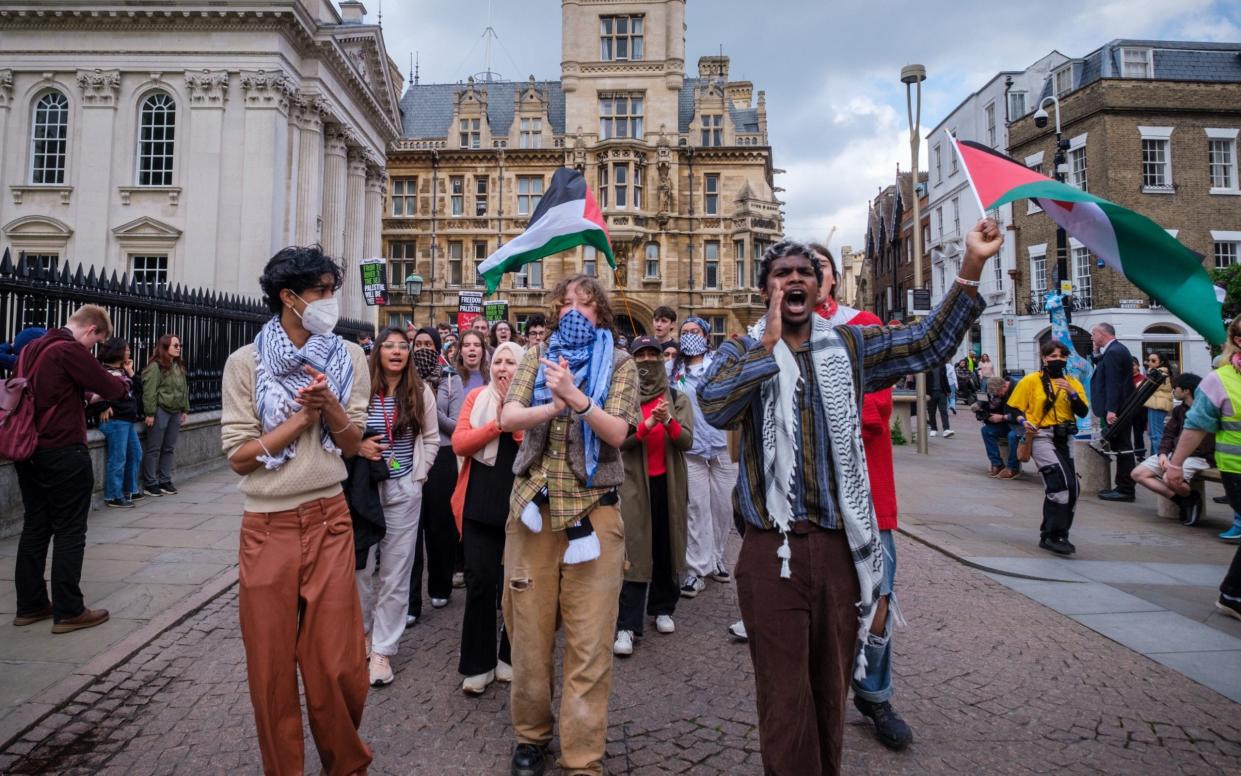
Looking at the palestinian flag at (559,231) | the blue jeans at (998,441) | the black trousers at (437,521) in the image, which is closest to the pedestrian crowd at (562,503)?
the black trousers at (437,521)

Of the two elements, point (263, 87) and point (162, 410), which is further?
point (263, 87)

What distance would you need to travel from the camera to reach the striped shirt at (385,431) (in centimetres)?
435

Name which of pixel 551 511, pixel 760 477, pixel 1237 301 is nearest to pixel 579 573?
pixel 551 511

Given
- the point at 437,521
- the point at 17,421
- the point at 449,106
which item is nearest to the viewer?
the point at 17,421

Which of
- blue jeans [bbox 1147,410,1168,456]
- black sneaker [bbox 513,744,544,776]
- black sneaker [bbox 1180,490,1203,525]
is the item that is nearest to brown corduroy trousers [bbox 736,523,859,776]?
black sneaker [bbox 513,744,544,776]

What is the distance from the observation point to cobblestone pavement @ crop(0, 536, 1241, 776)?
3193 millimetres

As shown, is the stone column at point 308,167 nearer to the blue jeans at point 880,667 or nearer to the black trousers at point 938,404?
the black trousers at point 938,404

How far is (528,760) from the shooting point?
3.05 meters

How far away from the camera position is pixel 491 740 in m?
3.40

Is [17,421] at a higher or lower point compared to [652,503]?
higher

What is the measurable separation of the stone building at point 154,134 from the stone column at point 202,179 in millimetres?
41

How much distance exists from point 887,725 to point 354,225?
107 ft

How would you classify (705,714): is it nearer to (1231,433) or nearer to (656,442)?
(656,442)

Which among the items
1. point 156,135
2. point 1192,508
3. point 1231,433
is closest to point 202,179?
point 156,135
